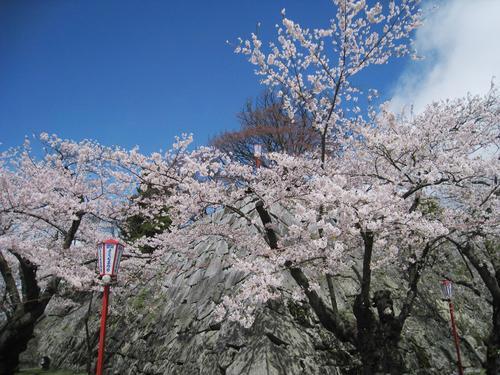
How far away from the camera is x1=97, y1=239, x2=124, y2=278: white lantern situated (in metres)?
7.04

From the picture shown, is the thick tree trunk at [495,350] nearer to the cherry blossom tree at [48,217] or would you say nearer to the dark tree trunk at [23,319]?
the cherry blossom tree at [48,217]

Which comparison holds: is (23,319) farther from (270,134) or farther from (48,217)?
(270,134)

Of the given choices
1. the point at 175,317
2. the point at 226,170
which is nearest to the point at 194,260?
the point at 175,317

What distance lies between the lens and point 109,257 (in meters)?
7.08

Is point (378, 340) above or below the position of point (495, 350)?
above

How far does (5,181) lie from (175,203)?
5.01m

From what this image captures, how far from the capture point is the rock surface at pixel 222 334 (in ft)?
28.2

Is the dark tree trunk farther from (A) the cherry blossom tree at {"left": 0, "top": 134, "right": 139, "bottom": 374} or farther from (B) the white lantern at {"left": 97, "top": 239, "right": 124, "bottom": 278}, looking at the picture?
(B) the white lantern at {"left": 97, "top": 239, "right": 124, "bottom": 278}

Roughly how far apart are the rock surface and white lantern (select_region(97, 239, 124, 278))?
385 centimetres

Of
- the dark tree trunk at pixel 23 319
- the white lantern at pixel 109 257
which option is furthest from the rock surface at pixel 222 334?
the white lantern at pixel 109 257

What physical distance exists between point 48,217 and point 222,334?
591cm

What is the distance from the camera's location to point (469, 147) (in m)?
8.57

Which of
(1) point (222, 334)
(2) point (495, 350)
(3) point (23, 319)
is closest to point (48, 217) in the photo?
(3) point (23, 319)

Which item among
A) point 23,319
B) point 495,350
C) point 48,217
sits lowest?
point 495,350
